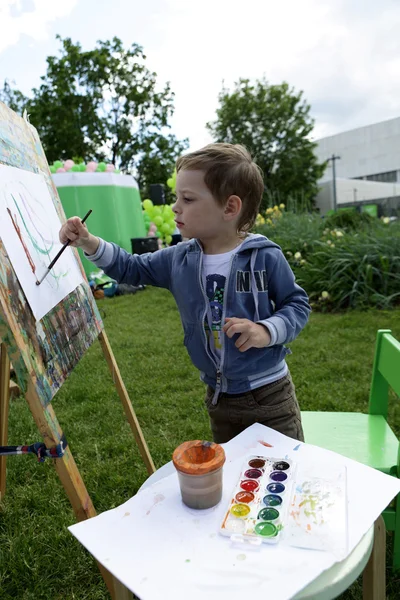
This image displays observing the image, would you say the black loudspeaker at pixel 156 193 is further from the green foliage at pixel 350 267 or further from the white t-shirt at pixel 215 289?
the white t-shirt at pixel 215 289

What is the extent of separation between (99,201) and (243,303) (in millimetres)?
7204

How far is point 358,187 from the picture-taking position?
32.2 m

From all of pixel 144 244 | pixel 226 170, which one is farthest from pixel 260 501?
pixel 144 244

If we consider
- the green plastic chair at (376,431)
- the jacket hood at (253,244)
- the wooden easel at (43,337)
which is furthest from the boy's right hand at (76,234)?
the green plastic chair at (376,431)

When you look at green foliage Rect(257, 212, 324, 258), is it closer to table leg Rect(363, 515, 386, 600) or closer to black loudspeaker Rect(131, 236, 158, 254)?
black loudspeaker Rect(131, 236, 158, 254)

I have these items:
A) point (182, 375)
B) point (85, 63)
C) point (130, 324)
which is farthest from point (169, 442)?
point (85, 63)

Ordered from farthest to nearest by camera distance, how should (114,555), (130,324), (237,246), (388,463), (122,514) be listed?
(130,324), (388,463), (237,246), (122,514), (114,555)

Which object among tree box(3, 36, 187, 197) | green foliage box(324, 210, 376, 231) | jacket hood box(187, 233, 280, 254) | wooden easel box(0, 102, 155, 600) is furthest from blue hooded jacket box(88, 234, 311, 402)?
tree box(3, 36, 187, 197)

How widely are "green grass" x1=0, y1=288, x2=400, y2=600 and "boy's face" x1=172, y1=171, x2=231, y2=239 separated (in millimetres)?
1307

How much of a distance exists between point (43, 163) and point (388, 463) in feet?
5.67

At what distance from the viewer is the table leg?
3.48 ft

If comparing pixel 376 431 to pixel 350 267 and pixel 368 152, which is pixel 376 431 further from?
pixel 368 152

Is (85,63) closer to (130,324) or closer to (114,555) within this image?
(130,324)

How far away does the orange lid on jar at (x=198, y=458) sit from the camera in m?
0.97
